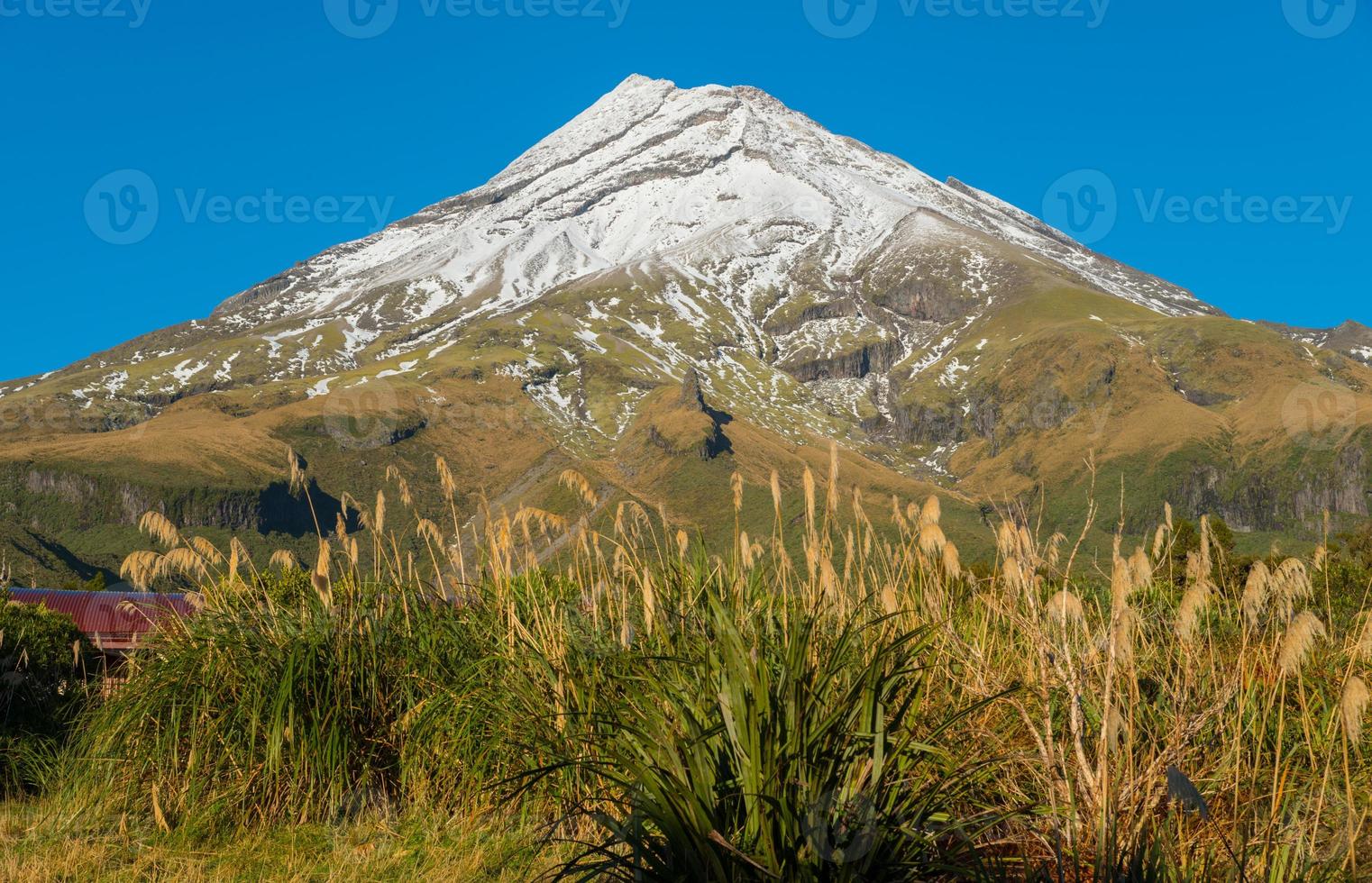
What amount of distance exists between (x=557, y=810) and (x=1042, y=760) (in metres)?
2.88

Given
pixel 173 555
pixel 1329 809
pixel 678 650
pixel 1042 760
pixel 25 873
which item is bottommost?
pixel 1329 809

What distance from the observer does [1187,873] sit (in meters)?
3.67

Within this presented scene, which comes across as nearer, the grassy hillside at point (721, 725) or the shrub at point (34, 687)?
the grassy hillside at point (721, 725)

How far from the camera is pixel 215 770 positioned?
19.9 ft

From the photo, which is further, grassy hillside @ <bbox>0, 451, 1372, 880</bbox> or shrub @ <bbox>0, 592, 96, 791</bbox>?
shrub @ <bbox>0, 592, 96, 791</bbox>

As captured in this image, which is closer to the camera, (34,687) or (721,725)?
(721,725)

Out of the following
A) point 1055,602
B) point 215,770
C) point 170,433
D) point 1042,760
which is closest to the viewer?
point 1042,760

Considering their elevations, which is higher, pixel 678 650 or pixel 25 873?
pixel 678 650

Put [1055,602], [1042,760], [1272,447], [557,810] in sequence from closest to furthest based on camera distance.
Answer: [1042,760]
[1055,602]
[557,810]
[1272,447]

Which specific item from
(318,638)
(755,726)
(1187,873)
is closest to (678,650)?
(755,726)

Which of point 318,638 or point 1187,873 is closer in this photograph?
point 1187,873

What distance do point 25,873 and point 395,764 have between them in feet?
6.45

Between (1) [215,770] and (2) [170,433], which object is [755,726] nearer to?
(1) [215,770]

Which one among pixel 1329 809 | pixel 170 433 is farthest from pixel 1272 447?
pixel 1329 809
